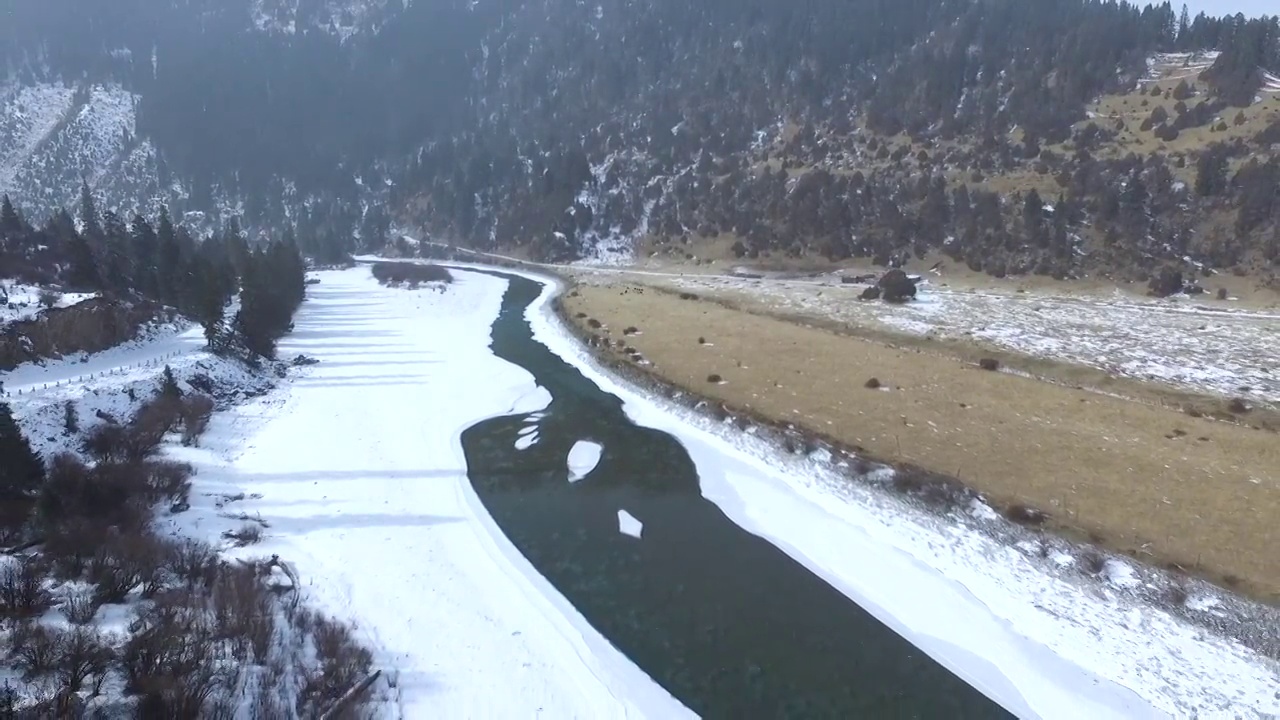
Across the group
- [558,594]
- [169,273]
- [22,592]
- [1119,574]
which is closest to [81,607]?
[22,592]

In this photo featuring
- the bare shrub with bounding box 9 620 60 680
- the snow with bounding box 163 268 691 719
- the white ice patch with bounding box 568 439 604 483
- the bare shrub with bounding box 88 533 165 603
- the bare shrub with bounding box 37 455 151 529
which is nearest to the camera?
the bare shrub with bounding box 9 620 60 680

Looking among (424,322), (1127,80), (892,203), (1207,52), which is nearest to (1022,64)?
(1127,80)

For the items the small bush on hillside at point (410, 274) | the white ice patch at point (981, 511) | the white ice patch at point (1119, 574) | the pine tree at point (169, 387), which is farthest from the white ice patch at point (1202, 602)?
the small bush on hillside at point (410, 274)

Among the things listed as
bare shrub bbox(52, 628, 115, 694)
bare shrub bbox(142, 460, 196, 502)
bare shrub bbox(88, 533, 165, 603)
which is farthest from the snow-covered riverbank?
bare shrub bbox(52, 628, 115, 694)

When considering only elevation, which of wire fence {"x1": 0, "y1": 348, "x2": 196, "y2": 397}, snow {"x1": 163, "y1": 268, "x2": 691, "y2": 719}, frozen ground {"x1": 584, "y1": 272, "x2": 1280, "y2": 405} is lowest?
snow {"x1": 163, "y1": 268, "x2": 691, "y2": 719}

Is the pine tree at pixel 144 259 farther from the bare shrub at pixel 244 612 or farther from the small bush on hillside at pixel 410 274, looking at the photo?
the bare shrub at pixel 244 612

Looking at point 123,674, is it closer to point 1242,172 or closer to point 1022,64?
point 1242,172

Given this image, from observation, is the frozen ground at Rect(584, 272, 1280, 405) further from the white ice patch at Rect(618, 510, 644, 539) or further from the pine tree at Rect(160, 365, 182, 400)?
the pine tree at Rect(160, 365, 182, 400)

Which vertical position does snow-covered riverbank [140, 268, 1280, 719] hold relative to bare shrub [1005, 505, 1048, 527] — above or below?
below
